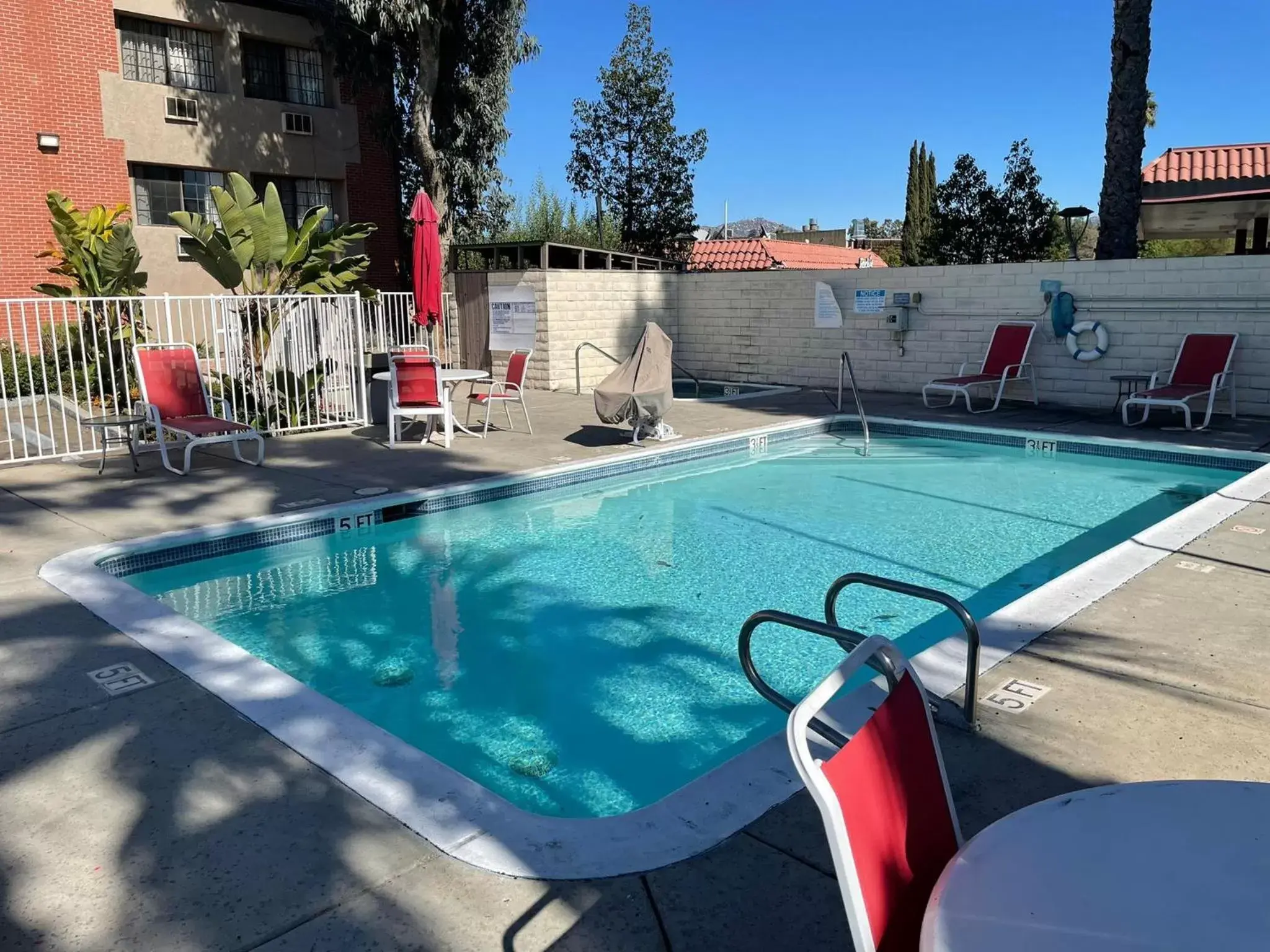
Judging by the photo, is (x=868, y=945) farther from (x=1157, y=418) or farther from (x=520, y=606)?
(x=1157, y=418)

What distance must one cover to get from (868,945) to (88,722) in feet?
10.4

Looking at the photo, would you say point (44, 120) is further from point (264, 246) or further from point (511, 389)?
point (511, 389)

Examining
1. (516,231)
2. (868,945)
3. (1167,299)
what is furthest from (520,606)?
(516,231)

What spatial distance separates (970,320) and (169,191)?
15218 millimetres

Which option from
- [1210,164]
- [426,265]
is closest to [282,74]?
[426,265]

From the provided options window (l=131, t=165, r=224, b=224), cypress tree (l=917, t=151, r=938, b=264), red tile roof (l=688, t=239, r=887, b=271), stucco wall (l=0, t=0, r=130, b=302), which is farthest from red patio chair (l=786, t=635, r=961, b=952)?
cypress tree (l=917, t=151, r=938, b=264)

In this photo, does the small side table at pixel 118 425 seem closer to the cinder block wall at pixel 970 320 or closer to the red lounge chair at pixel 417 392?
the red lounge chair at pixel 417 392

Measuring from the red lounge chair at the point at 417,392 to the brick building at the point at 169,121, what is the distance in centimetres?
1030

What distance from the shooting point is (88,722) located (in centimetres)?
341

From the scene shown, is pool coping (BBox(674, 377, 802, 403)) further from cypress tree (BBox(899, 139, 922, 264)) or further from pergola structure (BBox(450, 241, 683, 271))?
cypress tree (BBox(899, 139, 922, 264))

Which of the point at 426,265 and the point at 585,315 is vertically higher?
the point at 426,265

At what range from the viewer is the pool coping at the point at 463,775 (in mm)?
2607

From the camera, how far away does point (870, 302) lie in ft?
44.9

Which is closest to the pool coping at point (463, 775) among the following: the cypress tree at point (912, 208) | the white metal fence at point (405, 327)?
the white metal fence at point (405, 327)
